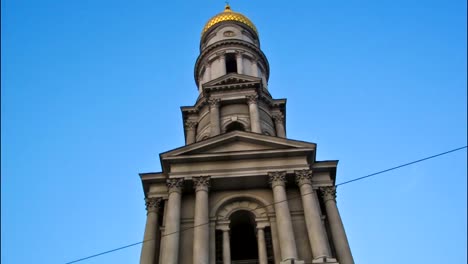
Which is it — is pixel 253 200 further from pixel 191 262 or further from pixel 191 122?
pixel 191 122

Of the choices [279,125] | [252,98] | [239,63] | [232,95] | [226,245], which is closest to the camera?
[226,245]

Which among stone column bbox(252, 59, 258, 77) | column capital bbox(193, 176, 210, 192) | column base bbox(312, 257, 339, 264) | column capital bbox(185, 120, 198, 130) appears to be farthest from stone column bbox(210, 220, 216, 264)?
stone column bbox(252, 59, 258, 77)

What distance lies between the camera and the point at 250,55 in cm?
3997

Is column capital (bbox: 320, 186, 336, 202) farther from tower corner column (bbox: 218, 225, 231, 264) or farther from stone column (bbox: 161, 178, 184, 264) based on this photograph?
stone column (bbox: 161, 178, 184, 264)

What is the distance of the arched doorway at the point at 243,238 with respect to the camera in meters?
27.5

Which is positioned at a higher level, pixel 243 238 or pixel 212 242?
pixel 243 238

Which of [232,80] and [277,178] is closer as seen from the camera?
[277,178]

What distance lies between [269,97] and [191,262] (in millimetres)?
15522

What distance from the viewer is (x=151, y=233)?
26.2 meters

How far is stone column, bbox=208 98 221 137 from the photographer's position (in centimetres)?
3206

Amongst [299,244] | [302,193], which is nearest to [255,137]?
[302,193]

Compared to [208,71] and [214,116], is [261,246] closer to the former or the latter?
[214,116]

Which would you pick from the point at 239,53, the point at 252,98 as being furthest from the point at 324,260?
the point at 239,53

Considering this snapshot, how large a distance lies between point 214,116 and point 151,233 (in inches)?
387
